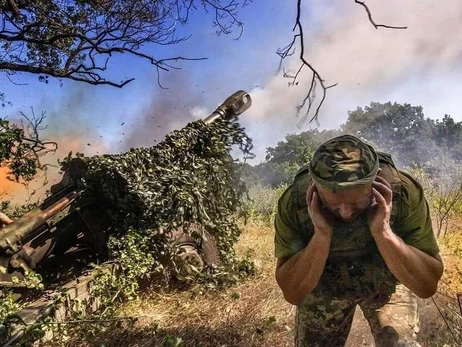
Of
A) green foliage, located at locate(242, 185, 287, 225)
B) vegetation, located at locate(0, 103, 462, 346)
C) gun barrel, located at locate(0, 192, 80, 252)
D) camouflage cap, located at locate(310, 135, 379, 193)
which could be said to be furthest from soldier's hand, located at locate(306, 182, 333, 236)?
green foliage, located at locate(242, 185, 287, 225)

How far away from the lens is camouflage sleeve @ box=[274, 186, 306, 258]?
2.73 meters

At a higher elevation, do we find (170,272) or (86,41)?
(86,41)

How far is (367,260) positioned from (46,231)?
4.19 metres

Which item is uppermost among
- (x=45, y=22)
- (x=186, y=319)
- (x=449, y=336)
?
(x=45, y=22)

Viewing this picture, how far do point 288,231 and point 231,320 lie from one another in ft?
7.63

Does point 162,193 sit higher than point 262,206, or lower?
higher

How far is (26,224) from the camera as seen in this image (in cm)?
521

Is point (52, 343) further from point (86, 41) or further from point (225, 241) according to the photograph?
point (86, 41)

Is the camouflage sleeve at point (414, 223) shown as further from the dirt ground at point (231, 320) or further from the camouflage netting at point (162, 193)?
the camouflage netting at point (162, 193)

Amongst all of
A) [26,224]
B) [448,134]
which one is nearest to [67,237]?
[26,224]

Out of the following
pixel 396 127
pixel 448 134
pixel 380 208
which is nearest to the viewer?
pixel 380 208

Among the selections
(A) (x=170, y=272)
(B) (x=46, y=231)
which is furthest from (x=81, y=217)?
(A) (x=170, y=272)

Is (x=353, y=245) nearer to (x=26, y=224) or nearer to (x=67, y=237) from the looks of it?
(x=26, y=224)

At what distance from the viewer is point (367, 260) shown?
9.30ft
